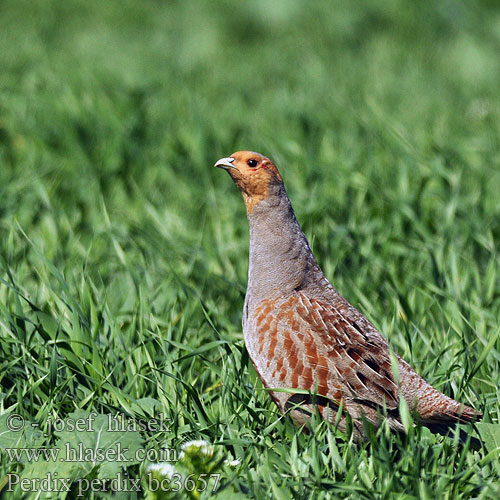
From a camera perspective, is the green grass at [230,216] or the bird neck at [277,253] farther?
the bird neck at [277,253]

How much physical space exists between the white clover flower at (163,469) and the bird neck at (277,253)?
803 mm

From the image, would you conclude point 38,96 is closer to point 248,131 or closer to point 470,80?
point 248,131

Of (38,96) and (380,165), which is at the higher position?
(38,96)

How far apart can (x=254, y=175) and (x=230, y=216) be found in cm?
189

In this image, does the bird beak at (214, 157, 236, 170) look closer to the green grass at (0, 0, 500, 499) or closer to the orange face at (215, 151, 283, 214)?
the orange face at (215, 151, 283, 214)

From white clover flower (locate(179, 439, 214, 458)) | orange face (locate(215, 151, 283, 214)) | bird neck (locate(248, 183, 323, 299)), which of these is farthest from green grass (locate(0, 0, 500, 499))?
orange face (locate(215, 151, 283, 214))

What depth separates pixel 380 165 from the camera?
5617 millimetres

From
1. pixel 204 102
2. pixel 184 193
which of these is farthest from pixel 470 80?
pixel 184 193

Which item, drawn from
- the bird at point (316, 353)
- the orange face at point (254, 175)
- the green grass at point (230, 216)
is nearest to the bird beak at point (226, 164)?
the orange face at point (254, 175)

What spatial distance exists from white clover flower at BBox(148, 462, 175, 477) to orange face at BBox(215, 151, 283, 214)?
113cm

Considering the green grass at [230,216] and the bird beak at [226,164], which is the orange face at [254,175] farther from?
the green grass at [230,216]

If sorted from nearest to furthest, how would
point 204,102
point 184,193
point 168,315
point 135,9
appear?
1. point 168,315
2. point 184,193
3. point 204,102
4. point 135,9

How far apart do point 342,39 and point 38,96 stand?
178 inches

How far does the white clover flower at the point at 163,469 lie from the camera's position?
2492 mm
